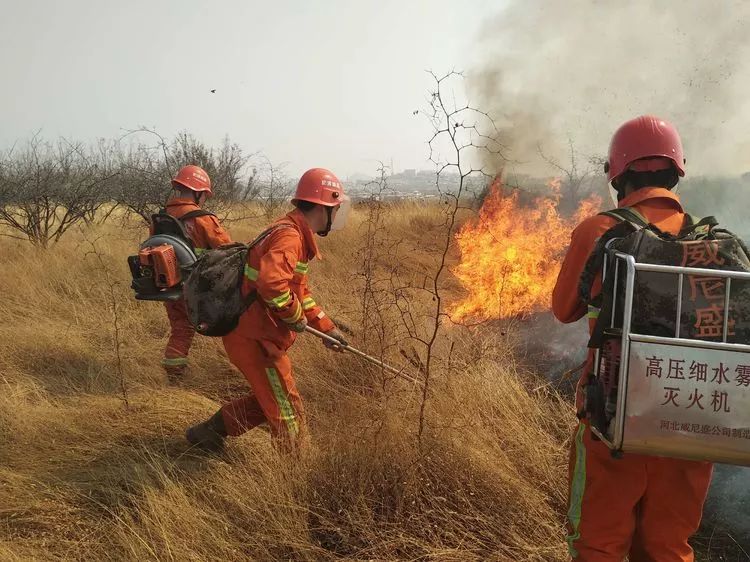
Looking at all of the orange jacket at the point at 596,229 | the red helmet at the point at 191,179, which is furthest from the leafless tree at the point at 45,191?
the orange jacket at the point at 596,229

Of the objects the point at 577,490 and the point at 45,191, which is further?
the point at 45,191

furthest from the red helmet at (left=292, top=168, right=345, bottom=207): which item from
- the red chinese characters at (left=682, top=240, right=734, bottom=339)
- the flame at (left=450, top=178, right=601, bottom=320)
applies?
the flame at (left=450, top=178, right=601, bottom=320)

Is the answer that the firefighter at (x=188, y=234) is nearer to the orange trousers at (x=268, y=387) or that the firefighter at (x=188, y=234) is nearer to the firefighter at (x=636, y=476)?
the orange trousers at (x=268, y=387)

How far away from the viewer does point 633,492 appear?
6.02 feet

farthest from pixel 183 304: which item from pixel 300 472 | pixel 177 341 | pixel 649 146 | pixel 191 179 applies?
pixel 649 146

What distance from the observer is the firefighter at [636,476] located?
1.84 meters

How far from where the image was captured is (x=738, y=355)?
1.52 metres

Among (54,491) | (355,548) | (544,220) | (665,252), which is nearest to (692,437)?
(665,252)

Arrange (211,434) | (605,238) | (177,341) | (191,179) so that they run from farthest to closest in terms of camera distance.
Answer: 1. (191,179)
2. (177,341)
3. (211,434)
4. (605,238)

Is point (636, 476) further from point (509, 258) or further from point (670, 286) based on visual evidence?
point (509, 258)

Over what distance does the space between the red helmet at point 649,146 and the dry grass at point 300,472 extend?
5.41 feet

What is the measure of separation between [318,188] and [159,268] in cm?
160

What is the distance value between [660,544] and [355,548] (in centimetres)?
129

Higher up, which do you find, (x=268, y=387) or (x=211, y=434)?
(x=268, y=387)
